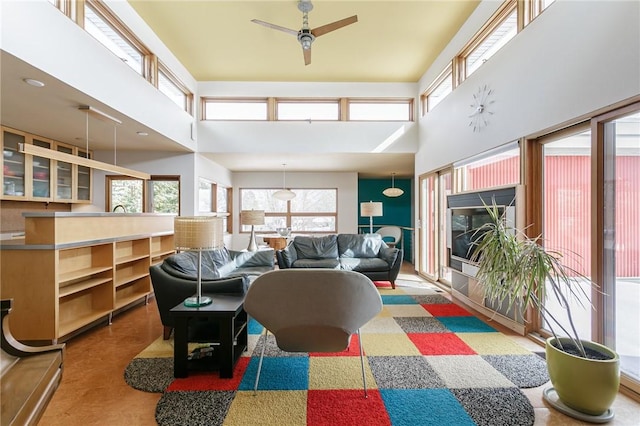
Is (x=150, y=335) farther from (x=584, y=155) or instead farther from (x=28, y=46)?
(x=584, y=155)

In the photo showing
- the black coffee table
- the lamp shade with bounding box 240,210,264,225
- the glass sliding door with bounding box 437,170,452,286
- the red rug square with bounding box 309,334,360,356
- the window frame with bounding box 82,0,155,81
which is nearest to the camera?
the black coffee table

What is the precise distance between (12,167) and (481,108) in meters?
6.60

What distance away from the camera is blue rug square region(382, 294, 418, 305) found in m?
4.21

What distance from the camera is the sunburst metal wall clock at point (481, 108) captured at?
12.1 ft

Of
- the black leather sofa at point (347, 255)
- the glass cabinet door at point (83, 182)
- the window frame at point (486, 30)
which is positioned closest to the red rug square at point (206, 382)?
the black leather sofa at point (347, 255)

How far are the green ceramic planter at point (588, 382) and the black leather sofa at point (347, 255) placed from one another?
10.2ft

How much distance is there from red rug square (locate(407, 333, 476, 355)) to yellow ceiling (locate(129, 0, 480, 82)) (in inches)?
161

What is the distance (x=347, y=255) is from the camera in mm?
5492

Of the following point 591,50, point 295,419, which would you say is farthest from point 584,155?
point 295,419

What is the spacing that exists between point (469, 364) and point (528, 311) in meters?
1.15

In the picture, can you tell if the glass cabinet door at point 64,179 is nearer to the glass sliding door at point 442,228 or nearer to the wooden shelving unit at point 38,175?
the wooden shelving unit at point 38,175

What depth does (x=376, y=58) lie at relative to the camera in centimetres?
514

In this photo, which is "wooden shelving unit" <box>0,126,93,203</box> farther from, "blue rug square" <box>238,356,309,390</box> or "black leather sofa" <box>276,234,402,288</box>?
"blue rug square" <box>238,356,309,390</box>

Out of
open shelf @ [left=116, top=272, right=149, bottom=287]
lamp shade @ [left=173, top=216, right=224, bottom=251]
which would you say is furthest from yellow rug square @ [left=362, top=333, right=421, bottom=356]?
open shelf @ [left=116, top=272, right=149, bottom=287]
